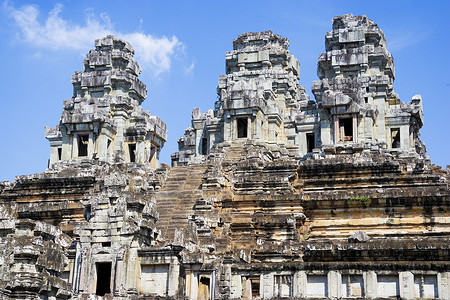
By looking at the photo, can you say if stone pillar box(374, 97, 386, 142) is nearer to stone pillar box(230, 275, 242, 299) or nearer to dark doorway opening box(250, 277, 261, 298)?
dark doorway opening box(250, 277, 261, 298)

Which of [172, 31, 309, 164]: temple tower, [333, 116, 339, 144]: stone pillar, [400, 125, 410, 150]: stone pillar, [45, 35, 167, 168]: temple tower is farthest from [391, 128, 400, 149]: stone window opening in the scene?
[45, 35, 167, 168]: temple tower

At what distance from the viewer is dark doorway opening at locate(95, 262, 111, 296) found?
2536 cm

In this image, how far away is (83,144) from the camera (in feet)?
152

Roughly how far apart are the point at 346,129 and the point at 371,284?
2047 cm

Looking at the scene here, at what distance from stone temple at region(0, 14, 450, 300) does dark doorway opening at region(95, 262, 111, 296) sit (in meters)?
0.06

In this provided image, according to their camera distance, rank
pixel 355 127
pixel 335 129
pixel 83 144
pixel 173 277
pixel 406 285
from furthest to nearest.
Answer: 1. pixel 83 144
2. pixel 335 129
3. pixel 355 127
4. pixel 173 277
5. pixel 406 285

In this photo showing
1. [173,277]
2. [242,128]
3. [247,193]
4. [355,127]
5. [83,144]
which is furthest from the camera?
[83,144]

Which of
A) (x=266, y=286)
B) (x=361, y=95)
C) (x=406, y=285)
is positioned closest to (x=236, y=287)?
(x=266, y=286)

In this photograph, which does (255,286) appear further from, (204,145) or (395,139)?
(204,145)

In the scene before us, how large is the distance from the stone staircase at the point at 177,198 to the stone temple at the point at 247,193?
0.36 feet

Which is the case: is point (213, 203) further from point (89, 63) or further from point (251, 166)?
point (89, 63)

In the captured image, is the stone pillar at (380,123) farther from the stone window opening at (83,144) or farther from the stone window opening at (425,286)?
the stone window opening at (425,286)

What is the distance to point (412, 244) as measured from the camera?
83.6 ft

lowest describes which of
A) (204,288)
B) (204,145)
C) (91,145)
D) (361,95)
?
(204,288)
